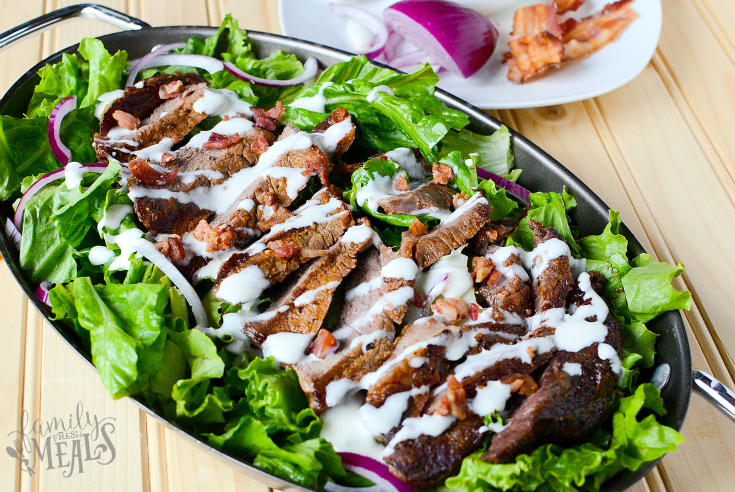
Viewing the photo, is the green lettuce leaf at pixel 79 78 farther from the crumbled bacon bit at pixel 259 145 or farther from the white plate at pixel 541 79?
the white plate at pixel 541 79

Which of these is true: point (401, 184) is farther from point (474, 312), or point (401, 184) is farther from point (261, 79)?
point (261, 79)

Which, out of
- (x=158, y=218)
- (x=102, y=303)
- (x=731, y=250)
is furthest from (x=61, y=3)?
(x=731, y=250)

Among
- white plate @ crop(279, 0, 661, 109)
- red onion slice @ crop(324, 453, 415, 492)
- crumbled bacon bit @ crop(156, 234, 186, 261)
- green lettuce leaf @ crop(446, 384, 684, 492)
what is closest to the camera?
green lettuce leaf @ crop(446, 384, 684, 492)

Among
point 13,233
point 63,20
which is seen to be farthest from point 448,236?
point 63,20

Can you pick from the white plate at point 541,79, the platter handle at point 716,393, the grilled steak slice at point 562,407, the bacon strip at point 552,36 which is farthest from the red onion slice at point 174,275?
the bacon strip at point 552,36

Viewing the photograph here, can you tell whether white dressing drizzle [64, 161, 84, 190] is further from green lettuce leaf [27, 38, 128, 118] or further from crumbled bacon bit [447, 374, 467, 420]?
crumbled bacon bit [447, 374, 467, 420]

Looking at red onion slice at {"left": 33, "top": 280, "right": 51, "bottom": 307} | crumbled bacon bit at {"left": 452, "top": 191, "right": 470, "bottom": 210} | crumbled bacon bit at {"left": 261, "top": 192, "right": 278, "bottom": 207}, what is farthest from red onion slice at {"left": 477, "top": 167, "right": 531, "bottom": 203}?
red onion slice at {"left": 33, "top": 280, "right": 51, "bottom": 307}
